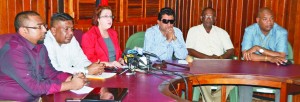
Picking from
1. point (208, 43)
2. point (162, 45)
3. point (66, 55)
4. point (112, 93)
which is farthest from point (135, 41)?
point (112, 93)

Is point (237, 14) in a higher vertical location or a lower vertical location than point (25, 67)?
higher

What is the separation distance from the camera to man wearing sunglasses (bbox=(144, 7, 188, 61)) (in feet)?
13.6

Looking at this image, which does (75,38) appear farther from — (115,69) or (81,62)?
(115,69)

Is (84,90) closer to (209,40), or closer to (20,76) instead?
(20,76)

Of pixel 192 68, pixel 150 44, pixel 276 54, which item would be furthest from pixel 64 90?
pixel 276 54

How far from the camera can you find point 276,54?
413 centimetres

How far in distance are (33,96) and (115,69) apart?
0.97m

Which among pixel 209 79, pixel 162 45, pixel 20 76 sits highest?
pixel 162 45

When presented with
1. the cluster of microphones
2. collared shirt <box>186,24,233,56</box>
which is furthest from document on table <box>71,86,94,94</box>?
collared shirt <box>186,24,233,56</box>

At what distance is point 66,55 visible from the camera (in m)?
3.51

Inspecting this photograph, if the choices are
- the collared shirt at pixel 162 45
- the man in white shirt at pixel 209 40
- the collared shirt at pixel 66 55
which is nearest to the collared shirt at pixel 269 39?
the man in white shirt at pixel 209 40

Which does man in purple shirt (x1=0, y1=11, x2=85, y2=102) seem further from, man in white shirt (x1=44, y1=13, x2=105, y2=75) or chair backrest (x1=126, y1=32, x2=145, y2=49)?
chair backrest (x1=126, y1=32, x2=145, y2=49)

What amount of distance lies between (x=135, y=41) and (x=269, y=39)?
139 centimetres

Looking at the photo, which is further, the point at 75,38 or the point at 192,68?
the point at 75,38
